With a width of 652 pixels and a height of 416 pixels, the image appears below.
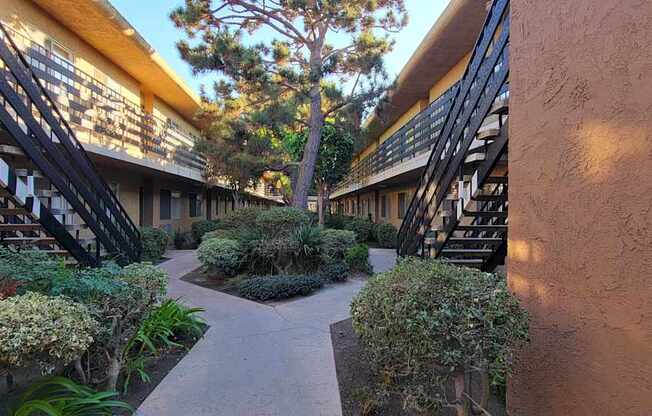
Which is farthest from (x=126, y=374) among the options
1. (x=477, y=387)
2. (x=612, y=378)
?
(x=612, y=378)

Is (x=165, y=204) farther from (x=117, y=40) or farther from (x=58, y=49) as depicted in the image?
(x=58, y=49)

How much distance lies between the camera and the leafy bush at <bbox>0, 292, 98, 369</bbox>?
223cm

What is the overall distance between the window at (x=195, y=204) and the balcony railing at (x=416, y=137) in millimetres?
10509

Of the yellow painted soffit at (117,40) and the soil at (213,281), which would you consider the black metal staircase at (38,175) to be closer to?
the soil at (213,281)

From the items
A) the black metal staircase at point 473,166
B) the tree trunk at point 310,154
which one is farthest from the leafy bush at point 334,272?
the tree trunk at point 310,154

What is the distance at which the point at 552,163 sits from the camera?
2.61 metres

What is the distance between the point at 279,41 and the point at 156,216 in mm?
9043

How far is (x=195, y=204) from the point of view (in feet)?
70.2

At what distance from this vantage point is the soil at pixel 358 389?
2.98 m

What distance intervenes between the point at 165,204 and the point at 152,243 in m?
5.78

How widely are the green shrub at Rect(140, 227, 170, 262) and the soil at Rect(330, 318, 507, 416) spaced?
332 inches

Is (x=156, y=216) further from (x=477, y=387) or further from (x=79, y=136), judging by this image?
(x=477, y=387)

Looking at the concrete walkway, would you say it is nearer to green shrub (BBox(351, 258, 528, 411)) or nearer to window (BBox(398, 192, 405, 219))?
green shrub (BBox(351, 258, 528, 411))

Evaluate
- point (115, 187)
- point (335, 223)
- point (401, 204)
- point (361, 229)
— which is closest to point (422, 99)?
point (401, 204)
